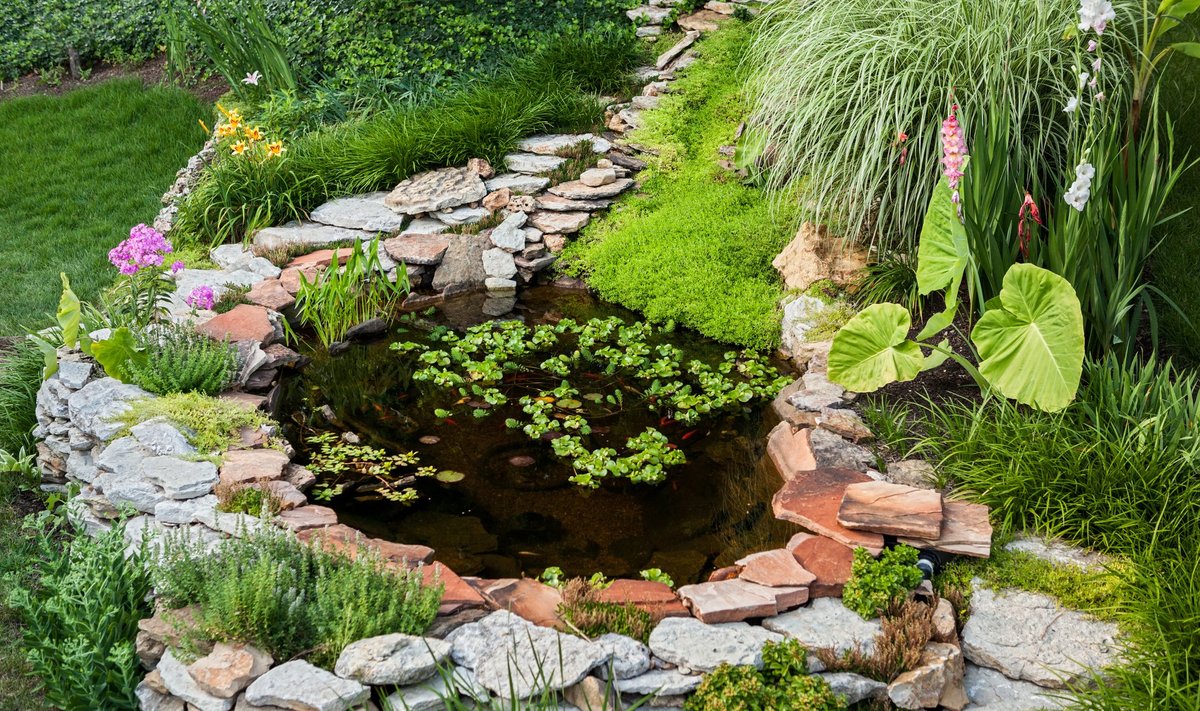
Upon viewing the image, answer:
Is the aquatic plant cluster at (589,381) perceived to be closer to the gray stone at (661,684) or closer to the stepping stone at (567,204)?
the stepping stone at (567,204)

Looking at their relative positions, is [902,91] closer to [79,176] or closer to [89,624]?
[89,624]

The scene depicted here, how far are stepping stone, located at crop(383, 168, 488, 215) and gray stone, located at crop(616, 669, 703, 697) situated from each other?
4567 mm

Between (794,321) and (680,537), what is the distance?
1.94 m

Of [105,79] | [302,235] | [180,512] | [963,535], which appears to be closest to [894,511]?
[963,535]

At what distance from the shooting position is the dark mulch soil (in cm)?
977

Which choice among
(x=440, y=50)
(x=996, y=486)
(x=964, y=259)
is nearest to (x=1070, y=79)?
(x=964, y=259)

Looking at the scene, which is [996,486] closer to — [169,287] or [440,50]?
[169,287]

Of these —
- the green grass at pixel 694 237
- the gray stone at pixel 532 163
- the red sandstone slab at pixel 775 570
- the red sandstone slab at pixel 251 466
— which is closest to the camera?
the red sandstone slab at pixel 775 570

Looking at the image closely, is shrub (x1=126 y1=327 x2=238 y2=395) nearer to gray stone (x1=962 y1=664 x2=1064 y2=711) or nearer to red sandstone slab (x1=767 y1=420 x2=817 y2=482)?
red sandstone slab (x1=767 y1=420 x2=817 y2=482)

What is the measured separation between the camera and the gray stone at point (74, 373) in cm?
486

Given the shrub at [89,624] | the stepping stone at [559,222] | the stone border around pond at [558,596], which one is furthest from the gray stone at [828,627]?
the stepping stone at [559,222]

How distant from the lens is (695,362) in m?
5.68

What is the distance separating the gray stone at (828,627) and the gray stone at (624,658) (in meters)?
0.49

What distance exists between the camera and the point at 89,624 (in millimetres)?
3352
